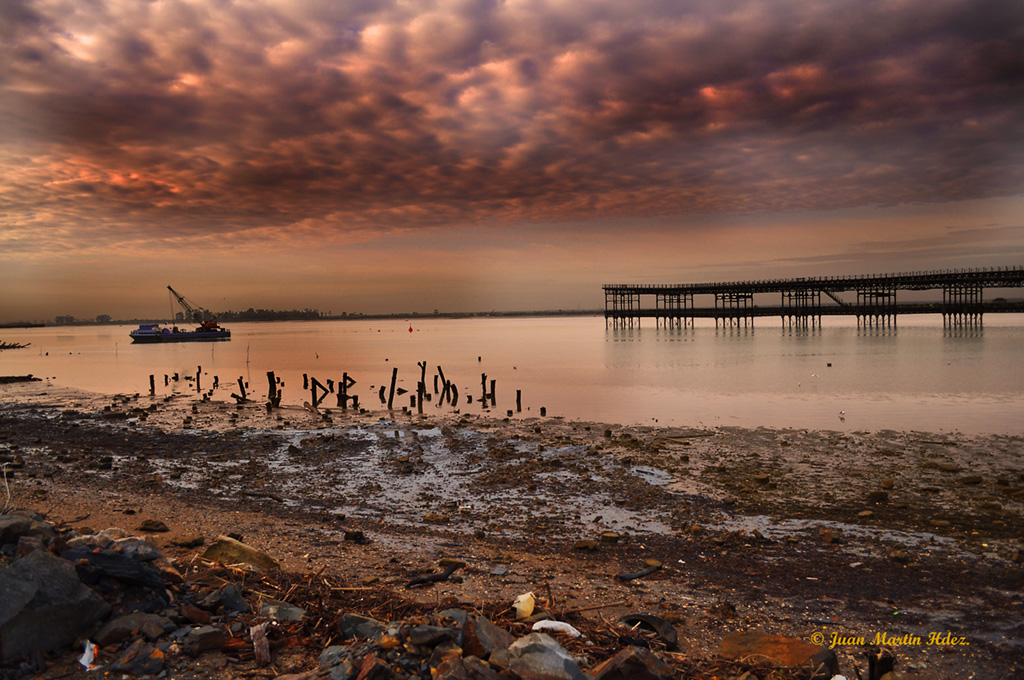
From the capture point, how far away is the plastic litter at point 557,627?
573 cm

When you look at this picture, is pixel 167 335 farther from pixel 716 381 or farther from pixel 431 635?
pixel 431 635

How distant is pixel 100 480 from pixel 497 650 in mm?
12821

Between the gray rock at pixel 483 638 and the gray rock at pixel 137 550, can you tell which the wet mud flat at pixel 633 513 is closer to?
the gray rock at pixel 483 638

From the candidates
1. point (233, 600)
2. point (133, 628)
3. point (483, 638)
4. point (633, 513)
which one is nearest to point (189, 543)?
point (233, 600)

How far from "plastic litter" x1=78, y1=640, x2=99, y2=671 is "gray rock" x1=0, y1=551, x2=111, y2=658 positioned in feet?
0.75

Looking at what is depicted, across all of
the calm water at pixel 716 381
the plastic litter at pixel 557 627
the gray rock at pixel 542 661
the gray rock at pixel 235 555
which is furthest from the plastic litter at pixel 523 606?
the calm water at pixel 716 381

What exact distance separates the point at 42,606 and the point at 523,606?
170 inches

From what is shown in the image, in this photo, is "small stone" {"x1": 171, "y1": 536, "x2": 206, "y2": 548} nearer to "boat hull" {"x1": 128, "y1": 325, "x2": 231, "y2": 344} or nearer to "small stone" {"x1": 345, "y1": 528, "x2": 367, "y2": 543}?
"small stone" {"x1": 345, "y1": 528, "x2": 367, "y2": 543}

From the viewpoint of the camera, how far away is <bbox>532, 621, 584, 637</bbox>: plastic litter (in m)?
5.73

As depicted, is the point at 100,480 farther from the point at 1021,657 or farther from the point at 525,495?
the point at 1021,657

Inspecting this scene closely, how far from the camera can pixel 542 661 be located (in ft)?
15.4

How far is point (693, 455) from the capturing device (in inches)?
635

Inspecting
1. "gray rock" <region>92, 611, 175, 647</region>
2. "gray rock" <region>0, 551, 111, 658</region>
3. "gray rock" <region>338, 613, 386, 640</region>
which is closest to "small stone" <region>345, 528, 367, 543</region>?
"gray rock" <region>338, 613, 386, 640</region>

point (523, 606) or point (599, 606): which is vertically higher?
point (523, 606)
